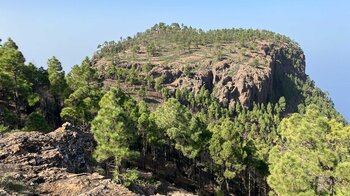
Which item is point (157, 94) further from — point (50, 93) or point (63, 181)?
point (63, 181)

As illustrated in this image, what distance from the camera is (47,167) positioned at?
2739 cm

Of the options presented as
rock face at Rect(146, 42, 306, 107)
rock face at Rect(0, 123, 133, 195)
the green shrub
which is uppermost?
rock face at Rect(146, 42, 306, 107)

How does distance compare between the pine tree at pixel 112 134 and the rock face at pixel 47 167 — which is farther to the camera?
the pine tree at pixel 112 134

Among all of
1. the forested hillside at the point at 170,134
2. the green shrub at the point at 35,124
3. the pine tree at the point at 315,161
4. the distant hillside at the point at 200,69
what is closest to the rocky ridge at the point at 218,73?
the distant hillside at the point at 200,69

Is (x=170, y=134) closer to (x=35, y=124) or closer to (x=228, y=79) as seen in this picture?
(x=35, y=124)

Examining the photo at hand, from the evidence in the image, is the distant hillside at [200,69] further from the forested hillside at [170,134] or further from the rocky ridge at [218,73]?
the forested hillside at [170,134]

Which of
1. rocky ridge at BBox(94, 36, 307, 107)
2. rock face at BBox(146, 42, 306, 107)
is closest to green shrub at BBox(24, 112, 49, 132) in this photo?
rocky ridge at BBox(94, 36, 307, 107)

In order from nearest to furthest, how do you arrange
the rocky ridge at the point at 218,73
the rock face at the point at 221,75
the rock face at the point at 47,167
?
the rock face at the point at 47,167
the rock face at the point at 221,75
the rocky ridge at the point at 218,73

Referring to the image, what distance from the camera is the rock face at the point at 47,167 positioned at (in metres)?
23.4

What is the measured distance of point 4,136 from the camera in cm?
3272

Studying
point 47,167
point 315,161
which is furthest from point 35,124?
point 315,161

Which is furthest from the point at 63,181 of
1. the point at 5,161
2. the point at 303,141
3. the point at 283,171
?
the point at 303,141

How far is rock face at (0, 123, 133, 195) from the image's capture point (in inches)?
923

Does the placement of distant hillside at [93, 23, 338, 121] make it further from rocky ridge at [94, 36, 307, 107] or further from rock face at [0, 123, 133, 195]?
rock face at [0, 123, 133, 195]
